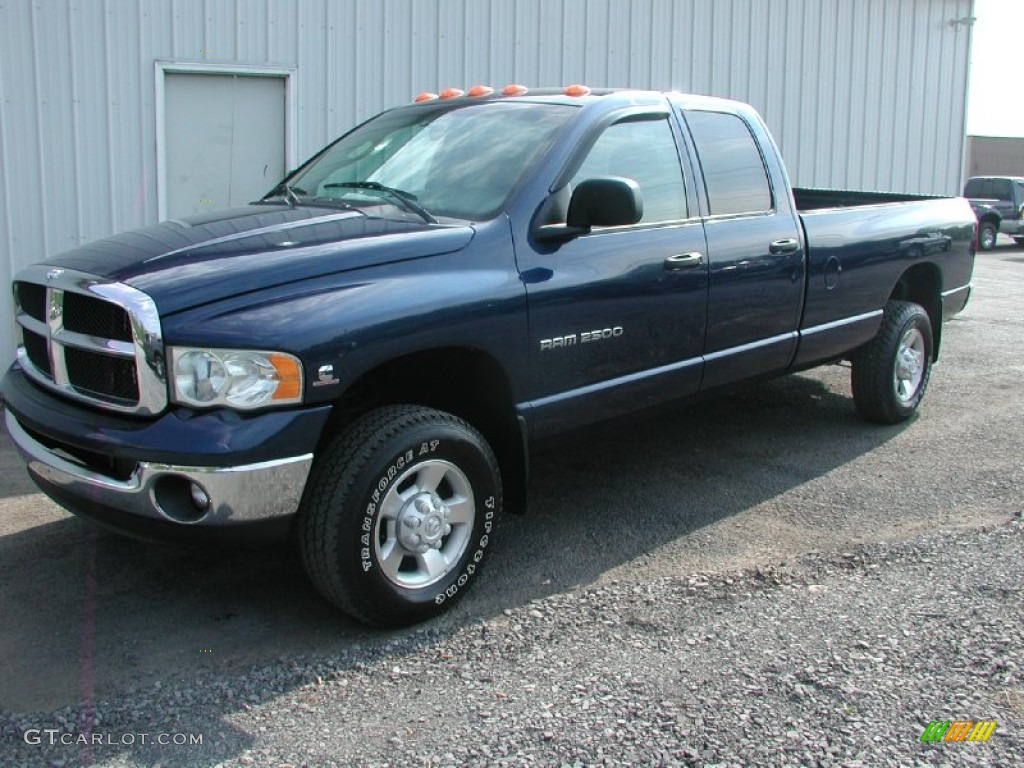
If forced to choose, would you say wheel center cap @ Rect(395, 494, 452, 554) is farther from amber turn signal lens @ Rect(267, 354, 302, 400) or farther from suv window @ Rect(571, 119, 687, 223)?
suv window @ Rect(571, 119, 687, 223)

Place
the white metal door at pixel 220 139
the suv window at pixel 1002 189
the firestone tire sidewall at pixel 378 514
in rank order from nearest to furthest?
the firestone tire sidewall at pixel 378 514 < the white metal door at pixel 220 139 < the suv window at pixel 1002 189

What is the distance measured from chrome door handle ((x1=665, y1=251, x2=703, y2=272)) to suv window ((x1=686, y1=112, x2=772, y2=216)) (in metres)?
0.36

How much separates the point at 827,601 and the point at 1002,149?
135ft

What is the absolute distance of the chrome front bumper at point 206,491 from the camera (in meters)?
3.27

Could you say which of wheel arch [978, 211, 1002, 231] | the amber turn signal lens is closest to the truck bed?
the amber turn signal lens

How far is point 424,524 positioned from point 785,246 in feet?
8.56

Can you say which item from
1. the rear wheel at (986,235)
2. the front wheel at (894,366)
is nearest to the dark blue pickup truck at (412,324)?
the front wheel at (894,366)

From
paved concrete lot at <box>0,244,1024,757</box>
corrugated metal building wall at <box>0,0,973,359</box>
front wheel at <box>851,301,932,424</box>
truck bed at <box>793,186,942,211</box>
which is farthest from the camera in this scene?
truck bed at <box>793,186,942,211</box>

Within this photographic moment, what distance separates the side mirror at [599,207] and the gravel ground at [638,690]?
1439 mm

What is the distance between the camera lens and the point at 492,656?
3574 mm

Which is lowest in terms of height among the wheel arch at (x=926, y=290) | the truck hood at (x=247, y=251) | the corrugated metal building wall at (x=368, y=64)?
the wheel arch at (x=926, y=290)

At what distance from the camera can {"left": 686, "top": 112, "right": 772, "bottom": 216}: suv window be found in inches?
200

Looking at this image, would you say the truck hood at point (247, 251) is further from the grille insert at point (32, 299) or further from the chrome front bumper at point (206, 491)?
the chrome front bumper at point (206, 491)

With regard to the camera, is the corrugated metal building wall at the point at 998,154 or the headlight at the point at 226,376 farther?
the corrugated metal building wall at the point at 998,154
